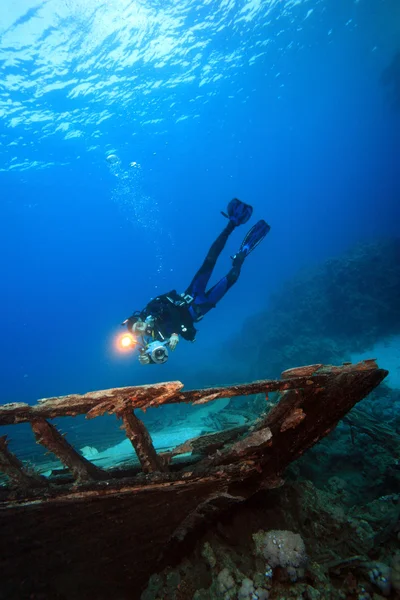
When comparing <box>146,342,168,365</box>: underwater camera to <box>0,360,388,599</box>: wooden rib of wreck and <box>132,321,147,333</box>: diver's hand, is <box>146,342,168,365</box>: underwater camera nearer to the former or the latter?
<box>132,321,147,333</box>: diver's hand

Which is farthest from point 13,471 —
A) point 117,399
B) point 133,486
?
point 117,399

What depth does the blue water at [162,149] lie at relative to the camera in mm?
22297

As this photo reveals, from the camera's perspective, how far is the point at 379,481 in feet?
14.2

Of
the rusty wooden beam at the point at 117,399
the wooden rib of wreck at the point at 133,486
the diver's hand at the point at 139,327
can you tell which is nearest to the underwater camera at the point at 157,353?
the diver's hand at the point at 139,327

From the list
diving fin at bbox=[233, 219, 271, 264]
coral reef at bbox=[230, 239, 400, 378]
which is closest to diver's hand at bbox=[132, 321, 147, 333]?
diving fin at bbox=[233, 219, 271, 264]

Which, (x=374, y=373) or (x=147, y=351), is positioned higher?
(x=147, y=351)

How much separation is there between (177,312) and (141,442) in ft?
15.8

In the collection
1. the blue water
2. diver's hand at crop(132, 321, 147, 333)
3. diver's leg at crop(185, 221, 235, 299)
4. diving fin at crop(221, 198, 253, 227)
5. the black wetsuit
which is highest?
the blue water

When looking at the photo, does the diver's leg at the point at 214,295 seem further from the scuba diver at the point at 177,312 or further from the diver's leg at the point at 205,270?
the diver's leg at the point at 205,270

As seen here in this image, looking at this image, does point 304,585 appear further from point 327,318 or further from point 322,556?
point 327,318

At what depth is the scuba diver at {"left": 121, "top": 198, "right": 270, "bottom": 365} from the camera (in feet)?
19.0

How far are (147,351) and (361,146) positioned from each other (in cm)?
14636

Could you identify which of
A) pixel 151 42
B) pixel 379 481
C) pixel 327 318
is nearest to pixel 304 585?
pixel 379 481

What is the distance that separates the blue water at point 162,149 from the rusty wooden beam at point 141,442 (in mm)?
21291
